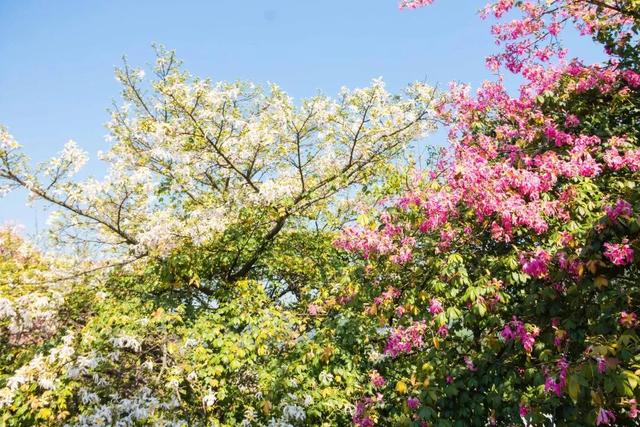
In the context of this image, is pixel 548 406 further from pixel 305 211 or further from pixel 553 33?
pixel 305 211

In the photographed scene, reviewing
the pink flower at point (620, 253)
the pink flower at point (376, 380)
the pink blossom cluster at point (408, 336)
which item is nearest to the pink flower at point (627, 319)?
the pink flower at point (620, 253)

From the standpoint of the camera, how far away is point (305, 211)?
10.4 metres

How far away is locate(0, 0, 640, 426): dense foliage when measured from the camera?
4824 mm

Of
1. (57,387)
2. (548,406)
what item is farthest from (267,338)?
(548,406)

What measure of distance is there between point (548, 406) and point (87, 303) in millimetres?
8156

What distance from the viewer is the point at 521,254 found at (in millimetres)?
5273

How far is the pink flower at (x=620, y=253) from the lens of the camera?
403 centimetres

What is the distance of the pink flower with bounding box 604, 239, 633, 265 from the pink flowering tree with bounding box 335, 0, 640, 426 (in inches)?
0.5

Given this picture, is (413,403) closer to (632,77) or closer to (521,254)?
(521,254)

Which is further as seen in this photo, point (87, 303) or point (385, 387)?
point (87, 303)

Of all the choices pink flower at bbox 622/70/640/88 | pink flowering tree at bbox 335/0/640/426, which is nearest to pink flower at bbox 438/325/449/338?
pink flowering tree at bbox 335/0/640/426

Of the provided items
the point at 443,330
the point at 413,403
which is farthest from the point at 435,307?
the point at 413,403

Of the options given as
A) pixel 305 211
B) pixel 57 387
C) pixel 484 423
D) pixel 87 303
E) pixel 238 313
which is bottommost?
pixel 484 423

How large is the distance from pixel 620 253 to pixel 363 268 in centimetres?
346
